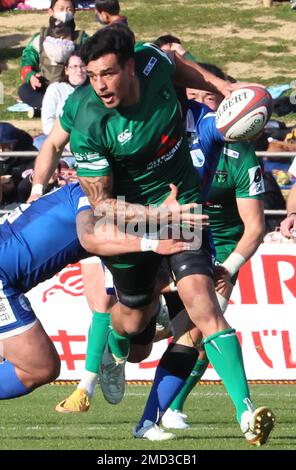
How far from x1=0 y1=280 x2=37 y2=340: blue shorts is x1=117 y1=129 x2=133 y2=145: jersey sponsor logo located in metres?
1.17

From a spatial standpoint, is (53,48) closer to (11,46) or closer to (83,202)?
(11,46)

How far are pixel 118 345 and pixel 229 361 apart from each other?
1.71 metres

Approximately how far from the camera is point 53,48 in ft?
53.8

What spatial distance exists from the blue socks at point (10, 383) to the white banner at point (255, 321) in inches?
177

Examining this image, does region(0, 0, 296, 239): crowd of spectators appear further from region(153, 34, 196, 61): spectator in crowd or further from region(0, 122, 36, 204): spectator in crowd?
region(153, 34, 196, 61): spectator in crowd

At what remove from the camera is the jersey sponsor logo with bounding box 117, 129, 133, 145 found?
310 inches

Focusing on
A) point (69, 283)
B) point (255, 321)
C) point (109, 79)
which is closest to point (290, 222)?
point (109, 79)

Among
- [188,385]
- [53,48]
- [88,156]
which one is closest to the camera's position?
[88,156]

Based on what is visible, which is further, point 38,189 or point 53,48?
point 53,48

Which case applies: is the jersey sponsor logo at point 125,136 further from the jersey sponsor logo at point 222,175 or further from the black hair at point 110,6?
the black hair at point 110,6

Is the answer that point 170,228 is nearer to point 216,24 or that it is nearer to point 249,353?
point 249,353

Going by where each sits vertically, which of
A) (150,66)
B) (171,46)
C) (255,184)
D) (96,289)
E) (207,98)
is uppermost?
(150,66)

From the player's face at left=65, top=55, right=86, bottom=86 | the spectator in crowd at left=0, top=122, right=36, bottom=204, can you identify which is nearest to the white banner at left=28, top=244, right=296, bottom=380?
the spectator in crowd at left=0, top=122, right=36, bottom=204

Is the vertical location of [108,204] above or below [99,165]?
below
